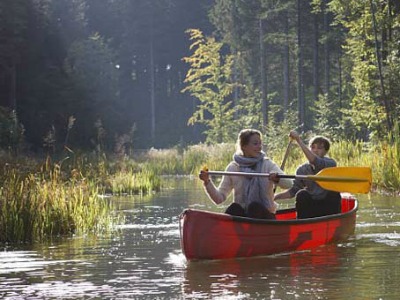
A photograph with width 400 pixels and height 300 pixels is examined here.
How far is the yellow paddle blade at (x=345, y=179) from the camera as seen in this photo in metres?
11.9

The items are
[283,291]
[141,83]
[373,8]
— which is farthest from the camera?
[141,83]

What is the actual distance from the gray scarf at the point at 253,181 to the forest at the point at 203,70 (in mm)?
14038

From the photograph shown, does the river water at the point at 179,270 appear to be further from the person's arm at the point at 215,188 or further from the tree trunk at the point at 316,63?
the tree trunk at the point at 316,63

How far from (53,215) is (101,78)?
44.3m

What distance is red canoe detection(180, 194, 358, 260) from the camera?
10766 millimetres

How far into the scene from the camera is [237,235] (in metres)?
11.0

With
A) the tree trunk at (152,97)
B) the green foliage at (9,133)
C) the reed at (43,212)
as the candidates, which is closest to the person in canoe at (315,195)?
the reed at (43,212)

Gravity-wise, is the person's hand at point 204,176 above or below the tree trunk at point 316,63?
below

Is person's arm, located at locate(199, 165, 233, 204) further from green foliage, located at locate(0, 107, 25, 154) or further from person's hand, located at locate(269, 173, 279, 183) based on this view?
green foliage, located at locate(0, 107, 25, 154)

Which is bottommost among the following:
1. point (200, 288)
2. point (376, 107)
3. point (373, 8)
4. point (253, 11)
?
point (200, 288)

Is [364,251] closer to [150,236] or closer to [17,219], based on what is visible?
[150,236]

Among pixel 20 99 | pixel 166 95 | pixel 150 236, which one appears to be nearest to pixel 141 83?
pixel 166 95

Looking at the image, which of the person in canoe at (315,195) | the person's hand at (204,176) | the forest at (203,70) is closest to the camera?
the person's hand at (204,176)

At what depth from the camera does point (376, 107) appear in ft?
84.8
